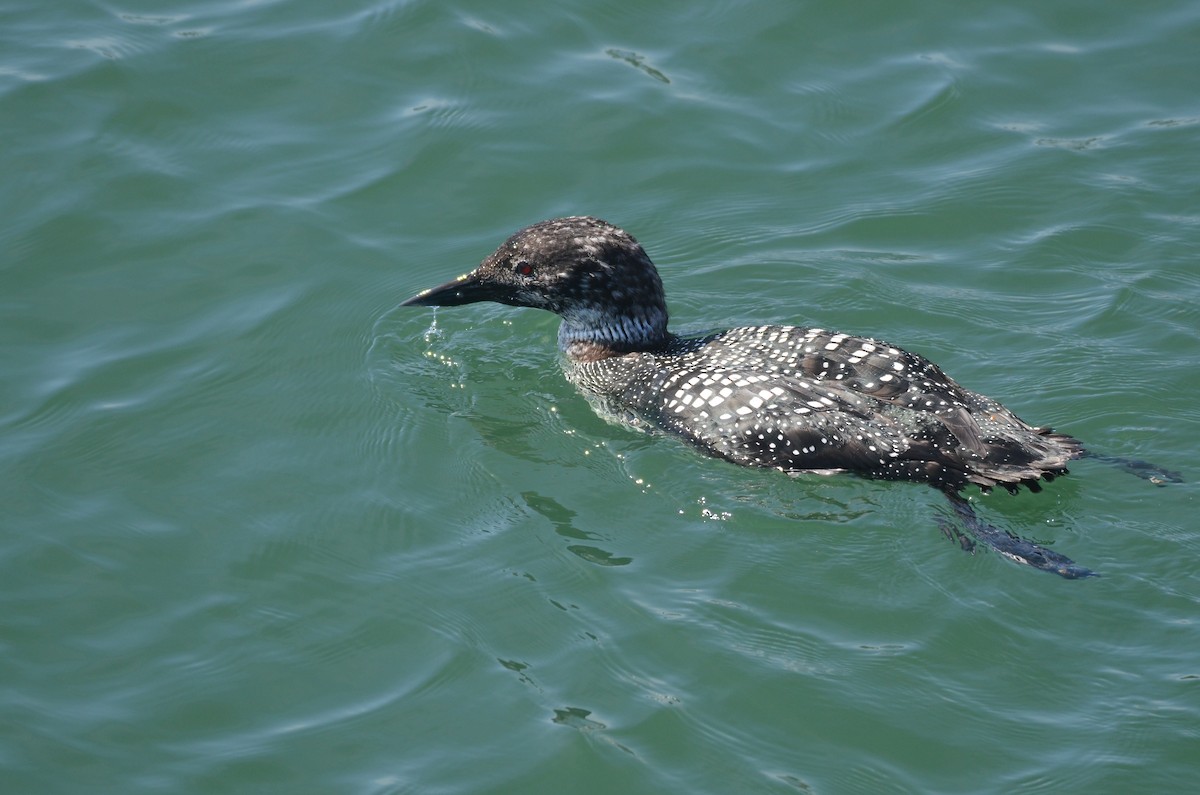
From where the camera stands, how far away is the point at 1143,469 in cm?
693

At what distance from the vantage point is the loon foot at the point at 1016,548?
6.31m

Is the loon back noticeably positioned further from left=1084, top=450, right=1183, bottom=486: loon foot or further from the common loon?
left=1084, top=450, right=1183, bottom=486: loon foot

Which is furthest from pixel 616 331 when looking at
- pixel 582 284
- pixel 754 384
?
pixel 754 384

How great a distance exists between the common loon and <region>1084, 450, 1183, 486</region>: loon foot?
242mm

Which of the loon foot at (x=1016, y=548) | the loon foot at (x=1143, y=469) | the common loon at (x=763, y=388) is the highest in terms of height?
the common loon at (x=763, y=388)

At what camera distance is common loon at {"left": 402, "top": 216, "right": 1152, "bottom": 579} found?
670 cm

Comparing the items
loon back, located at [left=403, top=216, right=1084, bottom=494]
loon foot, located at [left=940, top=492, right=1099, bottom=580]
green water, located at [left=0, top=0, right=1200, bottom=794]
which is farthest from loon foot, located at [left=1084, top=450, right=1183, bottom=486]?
loon foot, located at [left=940, top=492, right=1099, bottom=580]

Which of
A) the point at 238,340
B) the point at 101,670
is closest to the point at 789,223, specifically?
the point at 238,340

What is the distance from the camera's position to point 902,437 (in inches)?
266

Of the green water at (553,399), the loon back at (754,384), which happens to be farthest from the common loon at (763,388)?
the green water at (553,399)

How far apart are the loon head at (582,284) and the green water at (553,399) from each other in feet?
1.45

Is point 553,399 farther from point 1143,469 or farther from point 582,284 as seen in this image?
point 1143,469

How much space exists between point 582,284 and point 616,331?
0.34m

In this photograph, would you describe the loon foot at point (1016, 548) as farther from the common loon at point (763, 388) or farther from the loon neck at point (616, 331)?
the loon neck at point (616, 331)
